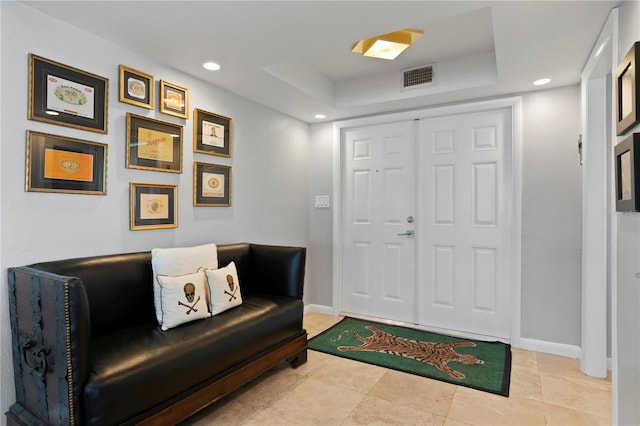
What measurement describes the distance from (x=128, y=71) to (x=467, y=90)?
2.71m

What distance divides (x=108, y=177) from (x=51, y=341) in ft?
3.60

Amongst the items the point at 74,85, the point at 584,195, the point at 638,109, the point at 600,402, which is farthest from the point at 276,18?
the point at 600,402

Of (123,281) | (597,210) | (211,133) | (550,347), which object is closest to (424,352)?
(550,347)

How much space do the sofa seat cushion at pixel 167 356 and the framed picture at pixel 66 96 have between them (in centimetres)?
126

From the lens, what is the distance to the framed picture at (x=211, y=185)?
2902 millimetres

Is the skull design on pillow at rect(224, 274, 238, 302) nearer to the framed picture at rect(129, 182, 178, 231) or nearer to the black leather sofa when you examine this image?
the black leather sofa

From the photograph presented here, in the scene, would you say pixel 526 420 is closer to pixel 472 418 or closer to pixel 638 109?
pixel 472 418

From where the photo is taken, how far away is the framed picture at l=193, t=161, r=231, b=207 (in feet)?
9.52

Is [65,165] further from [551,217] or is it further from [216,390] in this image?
[551,217]

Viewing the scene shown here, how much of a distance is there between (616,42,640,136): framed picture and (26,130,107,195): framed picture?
2.79 m

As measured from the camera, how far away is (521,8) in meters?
1.90

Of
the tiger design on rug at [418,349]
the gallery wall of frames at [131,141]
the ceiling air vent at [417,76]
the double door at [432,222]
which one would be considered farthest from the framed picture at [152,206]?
the ceiling air vent at [417,76]

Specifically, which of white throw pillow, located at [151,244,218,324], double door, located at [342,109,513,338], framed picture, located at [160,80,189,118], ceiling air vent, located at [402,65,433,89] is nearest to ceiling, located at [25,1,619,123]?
ceiling air vent, located at [402,65,433,89]

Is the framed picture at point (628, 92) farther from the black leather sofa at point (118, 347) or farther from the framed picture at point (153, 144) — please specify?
the framed picture at point (153, 144)
